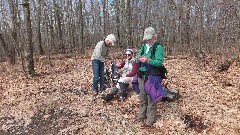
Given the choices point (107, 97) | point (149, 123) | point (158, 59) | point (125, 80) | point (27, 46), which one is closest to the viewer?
point (158, 59)

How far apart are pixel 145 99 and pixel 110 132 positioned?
3.82 ft

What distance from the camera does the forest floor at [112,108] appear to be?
632 cm

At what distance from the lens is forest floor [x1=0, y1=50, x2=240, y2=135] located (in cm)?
632

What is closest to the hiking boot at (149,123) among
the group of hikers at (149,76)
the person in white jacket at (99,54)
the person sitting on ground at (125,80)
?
the group of hikers at (149,76)

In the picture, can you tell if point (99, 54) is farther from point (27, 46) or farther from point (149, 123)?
point (27, 46)

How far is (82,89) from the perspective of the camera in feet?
31.2

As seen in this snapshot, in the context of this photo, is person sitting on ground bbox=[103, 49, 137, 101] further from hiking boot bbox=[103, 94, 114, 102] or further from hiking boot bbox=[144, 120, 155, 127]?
hiking boot bbox=[144, 120, 155, 127]

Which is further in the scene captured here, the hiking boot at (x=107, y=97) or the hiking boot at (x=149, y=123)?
the hiking boot at (x=107, y=97)

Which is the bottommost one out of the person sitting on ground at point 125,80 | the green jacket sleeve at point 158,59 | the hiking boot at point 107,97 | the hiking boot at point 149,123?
the hiking boot at point 149,123

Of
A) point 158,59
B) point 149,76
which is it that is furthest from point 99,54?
point 158,59

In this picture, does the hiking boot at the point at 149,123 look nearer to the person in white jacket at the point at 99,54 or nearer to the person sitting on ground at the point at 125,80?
the person sitting on ground at the point at 125,80

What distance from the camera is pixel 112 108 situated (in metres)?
7.71

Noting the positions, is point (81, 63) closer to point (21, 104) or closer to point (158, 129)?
point (21, 104)

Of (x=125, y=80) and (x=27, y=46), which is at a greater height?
(x=27, y=46)
